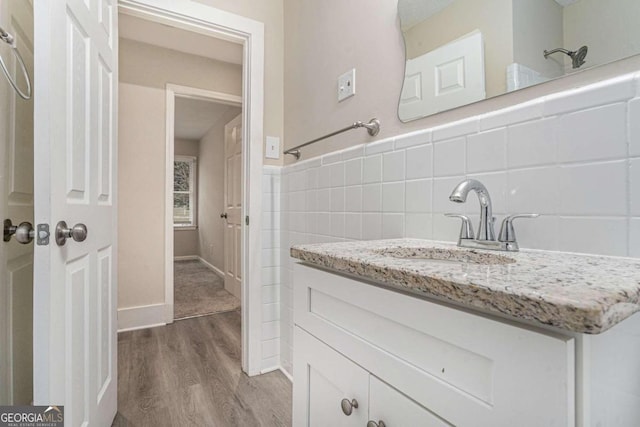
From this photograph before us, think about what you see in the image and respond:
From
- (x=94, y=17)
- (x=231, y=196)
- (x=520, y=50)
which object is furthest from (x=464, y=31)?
(x=231, y=196)

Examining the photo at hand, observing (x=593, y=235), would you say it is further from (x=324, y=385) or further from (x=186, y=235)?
(x=186, y=235)

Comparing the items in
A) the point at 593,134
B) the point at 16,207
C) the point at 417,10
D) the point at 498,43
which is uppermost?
the point at 417,10

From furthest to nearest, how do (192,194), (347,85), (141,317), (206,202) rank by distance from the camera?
(192,194), (206,202), (141,317), (347,85)

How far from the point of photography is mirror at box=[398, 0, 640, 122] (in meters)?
0.66

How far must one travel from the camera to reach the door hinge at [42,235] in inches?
31.1

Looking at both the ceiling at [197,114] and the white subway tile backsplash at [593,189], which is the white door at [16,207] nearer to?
the white subway tile backsplash at [593,189]

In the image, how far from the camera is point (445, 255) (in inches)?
32.4

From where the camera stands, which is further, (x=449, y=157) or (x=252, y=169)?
(x=252, y=169)

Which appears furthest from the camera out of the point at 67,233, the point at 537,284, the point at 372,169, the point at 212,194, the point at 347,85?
the point at 212,194

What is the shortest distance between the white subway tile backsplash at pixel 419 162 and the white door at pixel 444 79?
0.12 meters

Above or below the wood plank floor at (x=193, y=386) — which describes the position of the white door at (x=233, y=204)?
above

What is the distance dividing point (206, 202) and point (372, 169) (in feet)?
15.8

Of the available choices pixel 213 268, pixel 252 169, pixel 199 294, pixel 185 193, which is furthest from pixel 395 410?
pixel 185 193

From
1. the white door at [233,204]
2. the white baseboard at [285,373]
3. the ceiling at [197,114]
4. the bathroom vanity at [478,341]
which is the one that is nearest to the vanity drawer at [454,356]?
the bathroom vanity at [478,341]
